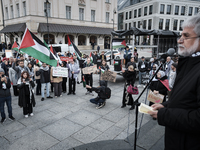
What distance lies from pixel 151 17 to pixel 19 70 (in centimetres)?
5053

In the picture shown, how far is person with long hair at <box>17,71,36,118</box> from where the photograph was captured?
575 cm

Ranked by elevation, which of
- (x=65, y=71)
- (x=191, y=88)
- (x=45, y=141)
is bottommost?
(x=45, y=141)

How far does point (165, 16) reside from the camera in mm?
50188

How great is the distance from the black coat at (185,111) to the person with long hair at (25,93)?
5481 millimetres

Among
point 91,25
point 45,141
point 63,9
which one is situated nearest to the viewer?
point 45,141

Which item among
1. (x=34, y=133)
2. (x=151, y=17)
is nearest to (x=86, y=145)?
(x=34, y=133)

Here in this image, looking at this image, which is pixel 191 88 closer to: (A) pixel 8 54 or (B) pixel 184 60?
(B) pixel 184 60

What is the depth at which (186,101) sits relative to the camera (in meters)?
1.42

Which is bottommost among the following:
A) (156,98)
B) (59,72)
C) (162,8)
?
(156,98)

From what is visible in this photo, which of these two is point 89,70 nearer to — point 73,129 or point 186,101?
point 73,129

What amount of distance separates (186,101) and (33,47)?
657 cm

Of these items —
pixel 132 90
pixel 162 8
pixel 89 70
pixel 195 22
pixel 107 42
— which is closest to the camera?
pixel 195 22

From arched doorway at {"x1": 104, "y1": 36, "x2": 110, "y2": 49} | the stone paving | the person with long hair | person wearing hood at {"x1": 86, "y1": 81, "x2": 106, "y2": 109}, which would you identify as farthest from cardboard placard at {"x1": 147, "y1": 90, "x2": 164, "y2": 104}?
arched doorway at {"x1": 104, "y1": 36, "x2": 110, "y2": 49}

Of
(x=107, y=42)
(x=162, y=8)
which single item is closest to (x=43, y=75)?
(x=107, y=42)
